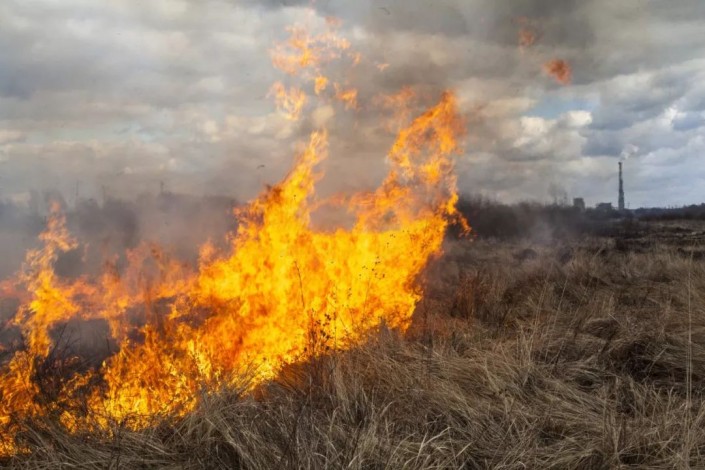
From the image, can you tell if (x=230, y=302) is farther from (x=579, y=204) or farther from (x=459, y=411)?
(x=579, y=204)

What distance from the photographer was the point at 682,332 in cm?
551

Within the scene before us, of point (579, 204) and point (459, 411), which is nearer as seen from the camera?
point (459, 411)

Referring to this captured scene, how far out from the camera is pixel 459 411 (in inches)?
142

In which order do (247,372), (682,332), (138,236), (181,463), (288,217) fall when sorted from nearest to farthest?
1. (181,463)
2. (247,372)
3. (682,332)
4. (288,217)
5. (138,236)

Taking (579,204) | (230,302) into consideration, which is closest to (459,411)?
(230,302)

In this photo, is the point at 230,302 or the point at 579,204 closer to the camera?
the point at 230,302

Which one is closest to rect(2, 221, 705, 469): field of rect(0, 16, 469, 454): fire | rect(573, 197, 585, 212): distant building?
rect(0, 16, 469, 454): fire

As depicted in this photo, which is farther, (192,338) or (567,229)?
(567,229)

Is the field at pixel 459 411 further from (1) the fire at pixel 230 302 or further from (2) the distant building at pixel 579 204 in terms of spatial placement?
(2) the distant building at pixel 579 204

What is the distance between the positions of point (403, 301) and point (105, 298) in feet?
11.7

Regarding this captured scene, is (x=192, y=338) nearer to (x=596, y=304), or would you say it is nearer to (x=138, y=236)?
(x=138, y=236)

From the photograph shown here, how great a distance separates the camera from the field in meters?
3.01

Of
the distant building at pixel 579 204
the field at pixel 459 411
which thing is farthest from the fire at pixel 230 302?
the distant building at pixel 579 204

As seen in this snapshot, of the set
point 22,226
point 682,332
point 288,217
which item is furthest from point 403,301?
point 22,226
